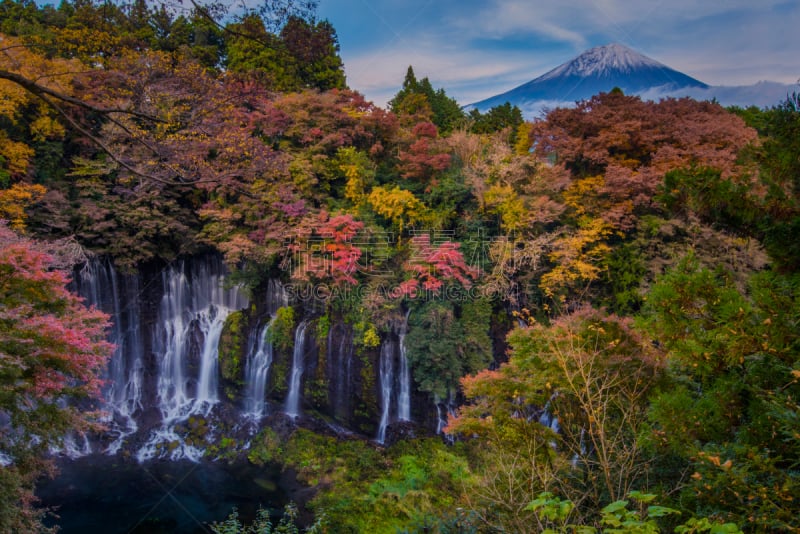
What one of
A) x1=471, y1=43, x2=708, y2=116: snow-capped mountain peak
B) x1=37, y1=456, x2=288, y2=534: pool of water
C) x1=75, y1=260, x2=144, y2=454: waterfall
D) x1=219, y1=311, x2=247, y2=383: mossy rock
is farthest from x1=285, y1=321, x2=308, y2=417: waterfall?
x1=471, y1=43, x2=708, y2=116: snow-capped mountain peak

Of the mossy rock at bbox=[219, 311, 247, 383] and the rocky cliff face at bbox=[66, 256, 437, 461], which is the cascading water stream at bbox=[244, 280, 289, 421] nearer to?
the rocky cliff face at bbox=[66, 256, 437, 461]

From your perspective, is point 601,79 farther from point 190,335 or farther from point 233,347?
point 190,335

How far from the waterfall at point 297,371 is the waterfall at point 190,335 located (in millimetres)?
2389

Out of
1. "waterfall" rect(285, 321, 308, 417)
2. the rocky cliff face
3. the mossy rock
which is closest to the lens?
the rocky cliff face

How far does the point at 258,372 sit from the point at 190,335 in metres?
2.57

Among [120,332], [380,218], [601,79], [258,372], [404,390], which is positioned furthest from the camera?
[601,79]

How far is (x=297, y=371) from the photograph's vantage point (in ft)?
40.3

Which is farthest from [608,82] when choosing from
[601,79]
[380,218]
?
[380,218]

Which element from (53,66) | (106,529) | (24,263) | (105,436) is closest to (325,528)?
(106,529)

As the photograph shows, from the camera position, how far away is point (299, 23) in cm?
398

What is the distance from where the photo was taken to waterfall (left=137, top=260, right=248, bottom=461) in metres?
12.8

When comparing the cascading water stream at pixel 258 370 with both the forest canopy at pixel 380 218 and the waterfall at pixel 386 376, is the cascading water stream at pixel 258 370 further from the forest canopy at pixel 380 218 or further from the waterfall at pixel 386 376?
the waterfall at pixel 386 376

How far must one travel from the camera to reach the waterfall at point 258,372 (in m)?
12.5

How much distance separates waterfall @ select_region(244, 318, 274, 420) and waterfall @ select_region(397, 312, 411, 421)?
12.9ft
